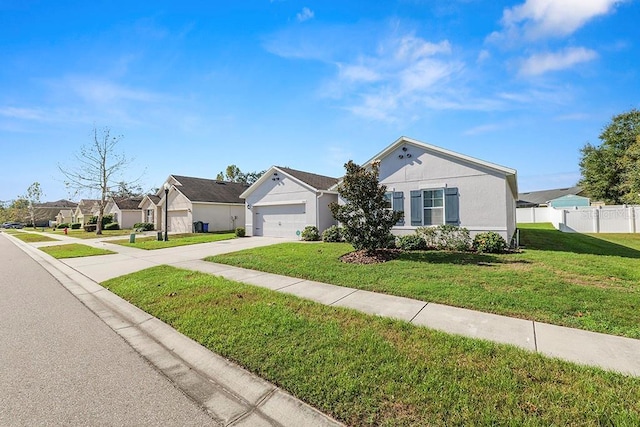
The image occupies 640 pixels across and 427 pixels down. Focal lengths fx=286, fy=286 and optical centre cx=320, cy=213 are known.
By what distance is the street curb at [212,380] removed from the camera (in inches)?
103

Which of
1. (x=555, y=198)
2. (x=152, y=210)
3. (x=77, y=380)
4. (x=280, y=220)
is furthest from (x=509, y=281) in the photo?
(x=555, y=198)

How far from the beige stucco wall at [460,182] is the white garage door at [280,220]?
6172 mm

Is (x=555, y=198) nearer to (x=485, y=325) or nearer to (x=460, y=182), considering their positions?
(x=460, y=182)

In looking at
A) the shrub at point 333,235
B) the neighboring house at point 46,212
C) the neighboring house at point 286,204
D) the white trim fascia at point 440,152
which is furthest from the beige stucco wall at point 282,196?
the neighboring house at point 46,212

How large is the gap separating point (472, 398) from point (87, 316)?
21.5 ft

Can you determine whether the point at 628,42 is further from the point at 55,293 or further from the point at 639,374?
the point at 55,293

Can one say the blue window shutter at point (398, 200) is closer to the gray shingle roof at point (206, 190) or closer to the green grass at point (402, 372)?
the green grass at point (402, 372)

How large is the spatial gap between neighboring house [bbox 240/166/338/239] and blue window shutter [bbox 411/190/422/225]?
5142 mm

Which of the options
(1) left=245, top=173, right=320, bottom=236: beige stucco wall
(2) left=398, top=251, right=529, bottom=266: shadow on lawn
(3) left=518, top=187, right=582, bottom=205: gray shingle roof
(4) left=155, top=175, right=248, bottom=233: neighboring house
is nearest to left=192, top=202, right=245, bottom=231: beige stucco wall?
(4) left=155, top=175, right=248, bottom=233: neighboring house

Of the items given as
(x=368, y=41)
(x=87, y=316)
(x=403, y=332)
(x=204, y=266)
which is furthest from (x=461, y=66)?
(x=87, y=316)

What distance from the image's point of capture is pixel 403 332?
407 centimetres

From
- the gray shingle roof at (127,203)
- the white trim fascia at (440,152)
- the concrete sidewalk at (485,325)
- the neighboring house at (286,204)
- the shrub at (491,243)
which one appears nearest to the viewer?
the concrete sidewalk at (485,325)

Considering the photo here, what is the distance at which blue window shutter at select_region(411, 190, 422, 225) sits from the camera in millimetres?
12773

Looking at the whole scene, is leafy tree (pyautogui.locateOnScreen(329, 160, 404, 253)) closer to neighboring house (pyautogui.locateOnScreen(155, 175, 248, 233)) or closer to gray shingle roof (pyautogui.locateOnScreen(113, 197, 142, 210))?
neighboring house (pyautogui.locateOnScreen(155, 175, 248, 233))
